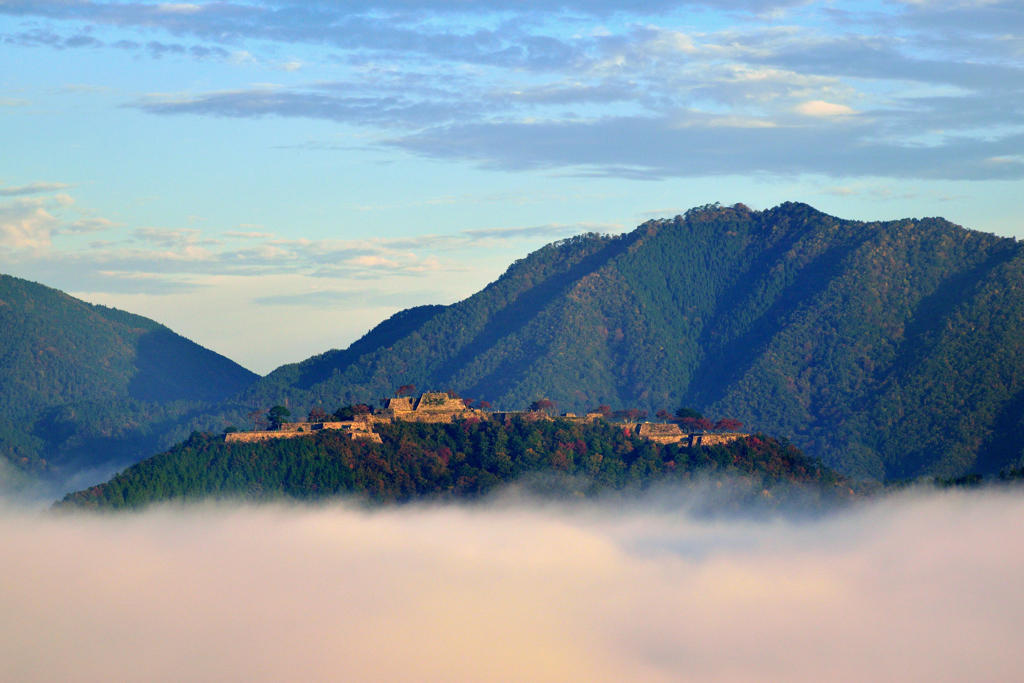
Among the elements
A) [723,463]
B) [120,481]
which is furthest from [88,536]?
[723,463]

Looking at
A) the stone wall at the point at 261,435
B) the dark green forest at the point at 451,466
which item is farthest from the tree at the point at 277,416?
the dark green forest at the point at 451,466

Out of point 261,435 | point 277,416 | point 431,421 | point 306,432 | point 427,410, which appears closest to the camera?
point 261,435

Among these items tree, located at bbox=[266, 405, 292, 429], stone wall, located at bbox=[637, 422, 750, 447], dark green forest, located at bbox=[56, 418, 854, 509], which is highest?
tree, located at bbox=[266, 405, 292, 429]

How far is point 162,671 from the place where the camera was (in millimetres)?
161750

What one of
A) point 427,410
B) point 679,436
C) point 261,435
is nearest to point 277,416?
point 261,435

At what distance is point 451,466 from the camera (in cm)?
16088

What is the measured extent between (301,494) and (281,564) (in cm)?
1982

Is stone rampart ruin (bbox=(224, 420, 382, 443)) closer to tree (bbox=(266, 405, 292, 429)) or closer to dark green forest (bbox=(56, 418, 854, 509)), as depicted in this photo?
dark green forest (bbox=(56, 418, 854, 509))

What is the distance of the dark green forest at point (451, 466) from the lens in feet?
500

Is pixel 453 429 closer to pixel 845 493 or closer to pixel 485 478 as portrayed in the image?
pixel 485 478

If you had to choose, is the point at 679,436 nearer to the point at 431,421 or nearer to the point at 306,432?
the point at 431,421

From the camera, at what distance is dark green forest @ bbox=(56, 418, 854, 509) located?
152 m

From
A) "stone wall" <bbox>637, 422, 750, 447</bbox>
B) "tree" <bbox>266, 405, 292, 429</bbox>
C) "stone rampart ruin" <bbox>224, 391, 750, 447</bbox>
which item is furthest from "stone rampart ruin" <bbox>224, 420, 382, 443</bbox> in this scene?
"stone wall" <bbox>637, 422, 750, 447</bbox>

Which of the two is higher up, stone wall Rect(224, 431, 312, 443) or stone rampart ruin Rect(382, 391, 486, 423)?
stone rampart ruin Rect(382, 391, 486, 423)
